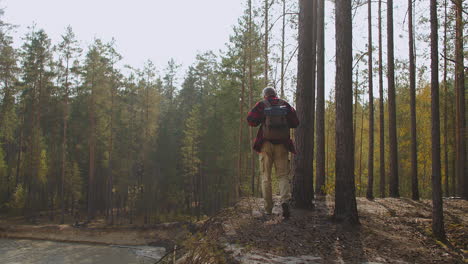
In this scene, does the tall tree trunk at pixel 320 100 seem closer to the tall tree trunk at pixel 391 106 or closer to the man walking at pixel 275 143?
the tall tree trunk at pixel 391 106

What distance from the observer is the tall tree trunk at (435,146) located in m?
5.84

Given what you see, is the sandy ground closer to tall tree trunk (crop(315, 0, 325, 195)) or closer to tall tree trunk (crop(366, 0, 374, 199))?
tall tree trunk (crop(315, 0, 325, 195))

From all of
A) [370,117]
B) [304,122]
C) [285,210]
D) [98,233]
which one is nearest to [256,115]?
[304,122]

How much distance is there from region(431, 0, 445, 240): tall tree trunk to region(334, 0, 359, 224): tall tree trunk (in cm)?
130

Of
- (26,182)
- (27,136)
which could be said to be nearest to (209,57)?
(27,136)

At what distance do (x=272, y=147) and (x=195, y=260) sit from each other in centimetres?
234

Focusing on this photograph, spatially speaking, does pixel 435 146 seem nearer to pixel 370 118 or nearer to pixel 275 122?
pixel 275 122

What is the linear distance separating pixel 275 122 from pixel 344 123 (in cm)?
127

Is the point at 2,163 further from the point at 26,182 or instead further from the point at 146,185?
the point at 146,185

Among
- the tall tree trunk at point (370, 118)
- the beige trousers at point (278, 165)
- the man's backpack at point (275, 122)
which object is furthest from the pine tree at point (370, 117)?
the man's backpack at point (275, 122)

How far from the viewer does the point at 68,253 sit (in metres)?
22.7

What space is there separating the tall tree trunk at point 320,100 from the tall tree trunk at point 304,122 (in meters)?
4.28

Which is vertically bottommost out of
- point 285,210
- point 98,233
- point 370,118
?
point 98,233

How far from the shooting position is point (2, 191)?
3494 cm
